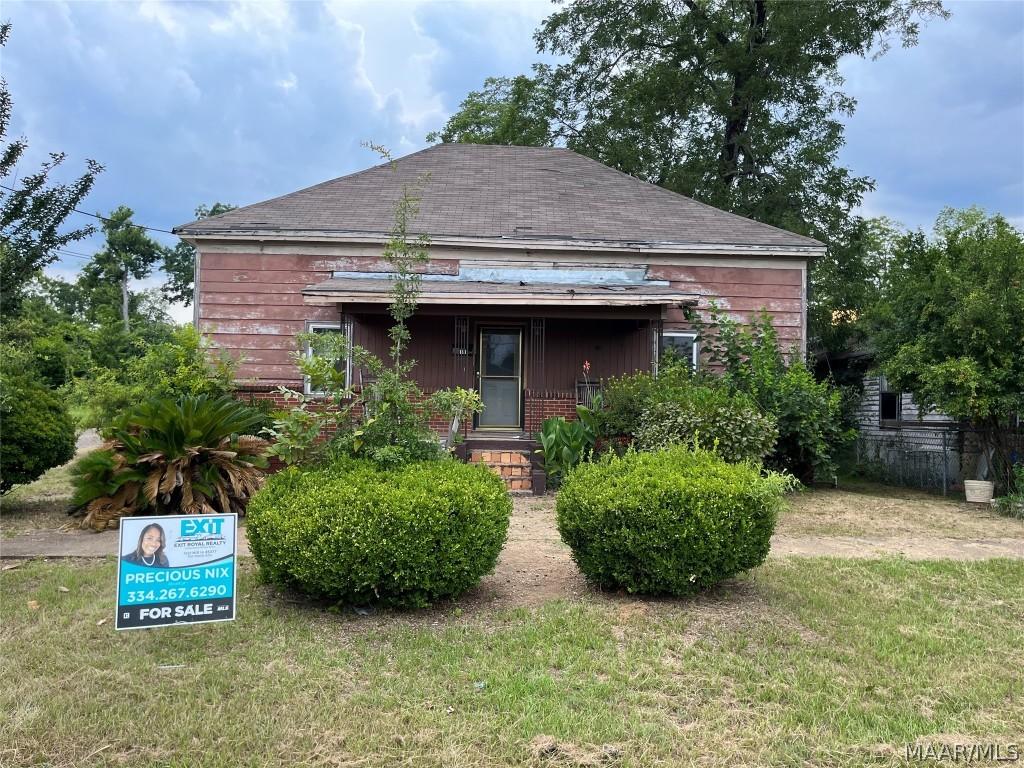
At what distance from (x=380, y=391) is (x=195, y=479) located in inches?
141

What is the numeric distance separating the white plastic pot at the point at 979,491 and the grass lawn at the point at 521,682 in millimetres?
6291

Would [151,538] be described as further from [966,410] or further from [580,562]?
[966,410]

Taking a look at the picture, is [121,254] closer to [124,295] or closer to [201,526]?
[124,295]

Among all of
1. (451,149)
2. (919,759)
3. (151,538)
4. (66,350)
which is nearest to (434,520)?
(151,538)

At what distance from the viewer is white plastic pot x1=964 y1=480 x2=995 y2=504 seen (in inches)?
425

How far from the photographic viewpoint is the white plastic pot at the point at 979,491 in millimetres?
10797

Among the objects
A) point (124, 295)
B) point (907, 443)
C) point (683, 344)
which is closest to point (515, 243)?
point (683, 344)

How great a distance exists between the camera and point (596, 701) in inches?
143

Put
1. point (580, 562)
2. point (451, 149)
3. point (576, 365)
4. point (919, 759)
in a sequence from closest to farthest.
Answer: point (919, 759), point (580, 562), point (576, 365), point (451, 149)

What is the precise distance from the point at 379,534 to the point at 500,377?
8452mm

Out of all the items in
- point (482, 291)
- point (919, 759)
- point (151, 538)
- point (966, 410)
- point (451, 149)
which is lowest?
point (919, 759)

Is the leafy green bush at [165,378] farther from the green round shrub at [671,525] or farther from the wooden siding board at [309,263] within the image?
the green round shrub at [671,525]

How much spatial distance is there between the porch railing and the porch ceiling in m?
1.48

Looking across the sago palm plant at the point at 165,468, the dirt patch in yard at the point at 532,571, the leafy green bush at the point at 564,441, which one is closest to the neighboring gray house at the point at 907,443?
the leafy green bush at the point at 564,441
